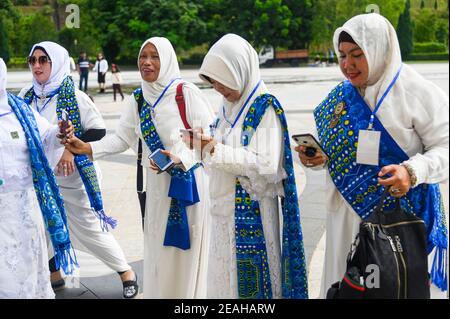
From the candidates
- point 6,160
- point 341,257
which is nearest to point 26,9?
point 6,160

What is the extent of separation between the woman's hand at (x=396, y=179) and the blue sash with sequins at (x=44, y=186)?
1760mm

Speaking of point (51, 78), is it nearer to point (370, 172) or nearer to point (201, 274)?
point (201, 274)

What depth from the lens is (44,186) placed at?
9.93 ft

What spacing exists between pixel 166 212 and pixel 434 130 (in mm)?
1778

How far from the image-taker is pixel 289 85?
80.0ft

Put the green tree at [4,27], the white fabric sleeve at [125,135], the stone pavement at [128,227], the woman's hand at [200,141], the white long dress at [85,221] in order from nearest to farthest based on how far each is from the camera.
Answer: the woman's hand at [200,141] < the white fabric sleeve at [125,135] < the white long dress at [85,221] < the stone pavement at [128,227] < the green tree at [4,27]

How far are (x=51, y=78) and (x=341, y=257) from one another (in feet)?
8.30

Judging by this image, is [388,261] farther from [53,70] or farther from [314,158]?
[53,70]

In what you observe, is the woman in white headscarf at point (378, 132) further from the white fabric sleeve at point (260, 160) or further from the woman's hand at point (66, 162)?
the woman's hand at point (66, 162)

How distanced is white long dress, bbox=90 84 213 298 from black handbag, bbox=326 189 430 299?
1440 mm

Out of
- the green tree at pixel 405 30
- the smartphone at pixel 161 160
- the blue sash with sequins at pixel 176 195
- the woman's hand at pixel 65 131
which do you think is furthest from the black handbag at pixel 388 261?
the green tree at pixel 405 30

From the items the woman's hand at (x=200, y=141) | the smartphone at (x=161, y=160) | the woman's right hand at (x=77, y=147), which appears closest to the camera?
the woman's hand at (x=200, y=141)

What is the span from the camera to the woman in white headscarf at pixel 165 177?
3537 millimetres

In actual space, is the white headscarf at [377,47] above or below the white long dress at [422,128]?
above
